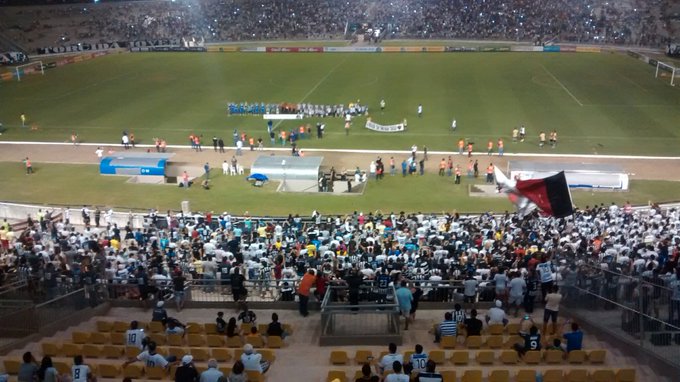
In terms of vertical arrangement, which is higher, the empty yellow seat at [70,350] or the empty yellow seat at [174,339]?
the empty yellow seat at [174,339]

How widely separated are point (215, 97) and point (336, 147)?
791 inches

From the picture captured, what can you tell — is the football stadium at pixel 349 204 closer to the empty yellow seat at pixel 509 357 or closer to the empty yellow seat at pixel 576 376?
the empty yellow seat at pixel 509 357

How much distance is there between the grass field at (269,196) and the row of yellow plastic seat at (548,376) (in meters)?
22.9

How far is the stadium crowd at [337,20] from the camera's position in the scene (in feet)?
318

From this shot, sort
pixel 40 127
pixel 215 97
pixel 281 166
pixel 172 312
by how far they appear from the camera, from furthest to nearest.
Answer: pixel 215 97, pixel 40 127, pixel 281 166, pixel 172 312

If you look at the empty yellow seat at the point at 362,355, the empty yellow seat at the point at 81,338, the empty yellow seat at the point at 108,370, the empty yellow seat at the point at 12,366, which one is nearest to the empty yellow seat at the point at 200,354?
the empty yellow seat at the point at 108,370

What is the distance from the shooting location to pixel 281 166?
40.1 meters

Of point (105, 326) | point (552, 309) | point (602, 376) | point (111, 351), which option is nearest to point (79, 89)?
point (105, 326)

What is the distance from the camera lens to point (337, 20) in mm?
109375

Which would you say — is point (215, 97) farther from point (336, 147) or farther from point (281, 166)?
point (281, 166)

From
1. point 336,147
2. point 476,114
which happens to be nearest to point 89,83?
point 336,147

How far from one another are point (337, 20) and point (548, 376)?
333 ft

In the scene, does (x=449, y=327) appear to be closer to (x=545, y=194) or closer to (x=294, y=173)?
(x=545, y=194)

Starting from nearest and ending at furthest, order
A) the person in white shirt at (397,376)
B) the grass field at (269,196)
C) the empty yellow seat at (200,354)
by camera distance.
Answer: the person in white shirt at (397,376) → the empty yellow seat at (200,354) → the grass field at (269,196)
